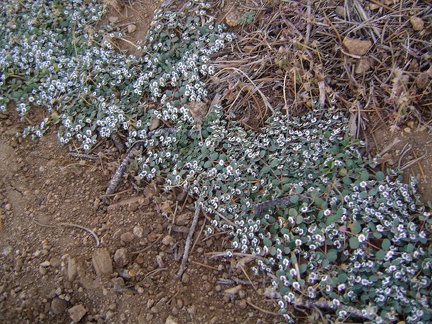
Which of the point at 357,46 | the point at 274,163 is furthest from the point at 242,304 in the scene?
the point at 357,46

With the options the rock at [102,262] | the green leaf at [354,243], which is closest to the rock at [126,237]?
the rock at [102,262]

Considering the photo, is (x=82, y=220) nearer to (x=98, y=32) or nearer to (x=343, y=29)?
(x=98, y=32)

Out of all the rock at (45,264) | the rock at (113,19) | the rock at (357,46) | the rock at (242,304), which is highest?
the rock at (113,19)

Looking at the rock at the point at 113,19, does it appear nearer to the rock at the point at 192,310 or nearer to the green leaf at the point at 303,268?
the rock at the point at 192,310

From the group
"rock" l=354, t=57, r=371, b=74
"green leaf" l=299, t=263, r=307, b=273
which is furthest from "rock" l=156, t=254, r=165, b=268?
"rock" l=354, t=57, r=371, b=74

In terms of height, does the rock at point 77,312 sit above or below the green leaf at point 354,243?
above

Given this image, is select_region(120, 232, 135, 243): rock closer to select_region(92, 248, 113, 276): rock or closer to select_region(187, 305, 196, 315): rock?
select_region(92, 248, 113, 276): rock
